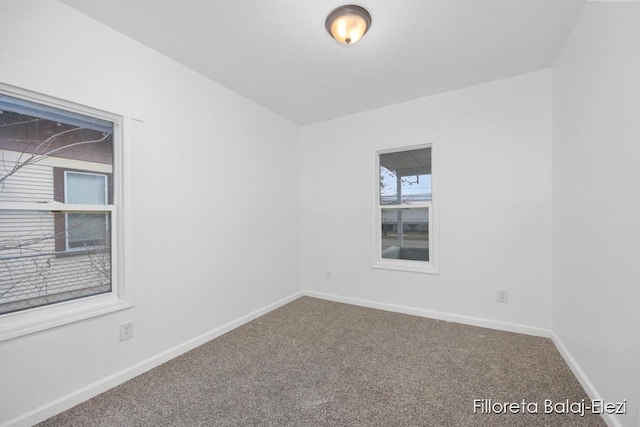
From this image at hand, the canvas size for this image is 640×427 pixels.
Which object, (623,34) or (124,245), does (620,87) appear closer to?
(623,34)

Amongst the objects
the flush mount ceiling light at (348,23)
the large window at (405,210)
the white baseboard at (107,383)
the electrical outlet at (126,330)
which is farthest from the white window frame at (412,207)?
the electrical outlet at (126,330)

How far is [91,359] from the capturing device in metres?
1.78

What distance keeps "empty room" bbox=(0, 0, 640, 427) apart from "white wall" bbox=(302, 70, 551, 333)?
22mm

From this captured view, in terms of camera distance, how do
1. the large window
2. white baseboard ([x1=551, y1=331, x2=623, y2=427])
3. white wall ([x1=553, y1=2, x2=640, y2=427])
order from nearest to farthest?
white wall ([x1=553, y1=2, x2=640, y2=427]) → white baseboard ([x1=551, y1=331, x2=623, y2=427]) → the large window

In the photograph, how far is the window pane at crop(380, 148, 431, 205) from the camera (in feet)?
10.4

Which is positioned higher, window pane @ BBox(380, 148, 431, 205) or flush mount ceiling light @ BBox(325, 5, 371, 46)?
flush mount ceiling light @ BBox(325, 5, 371, 46)

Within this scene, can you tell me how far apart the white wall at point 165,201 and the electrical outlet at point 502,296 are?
7.92 feet

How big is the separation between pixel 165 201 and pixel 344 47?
6.28 ft

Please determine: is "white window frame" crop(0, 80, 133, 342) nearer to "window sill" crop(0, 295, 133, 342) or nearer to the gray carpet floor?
"window sill" crop(0, 295, 133, 342)

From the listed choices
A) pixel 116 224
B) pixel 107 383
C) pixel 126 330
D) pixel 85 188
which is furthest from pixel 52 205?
pixel 107 383

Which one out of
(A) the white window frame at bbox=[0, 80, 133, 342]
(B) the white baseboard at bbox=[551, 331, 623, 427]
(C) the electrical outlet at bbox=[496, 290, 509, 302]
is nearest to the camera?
(B) the white baseboard at bbox=[551, 331, 623, 427]

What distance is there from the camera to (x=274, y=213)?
134 inches

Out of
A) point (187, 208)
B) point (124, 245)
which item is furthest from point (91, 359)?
point (187, 208)

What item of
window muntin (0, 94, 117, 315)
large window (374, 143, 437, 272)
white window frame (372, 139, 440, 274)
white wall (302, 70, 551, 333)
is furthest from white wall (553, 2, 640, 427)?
window muntin (0, 94, 117, 315)
